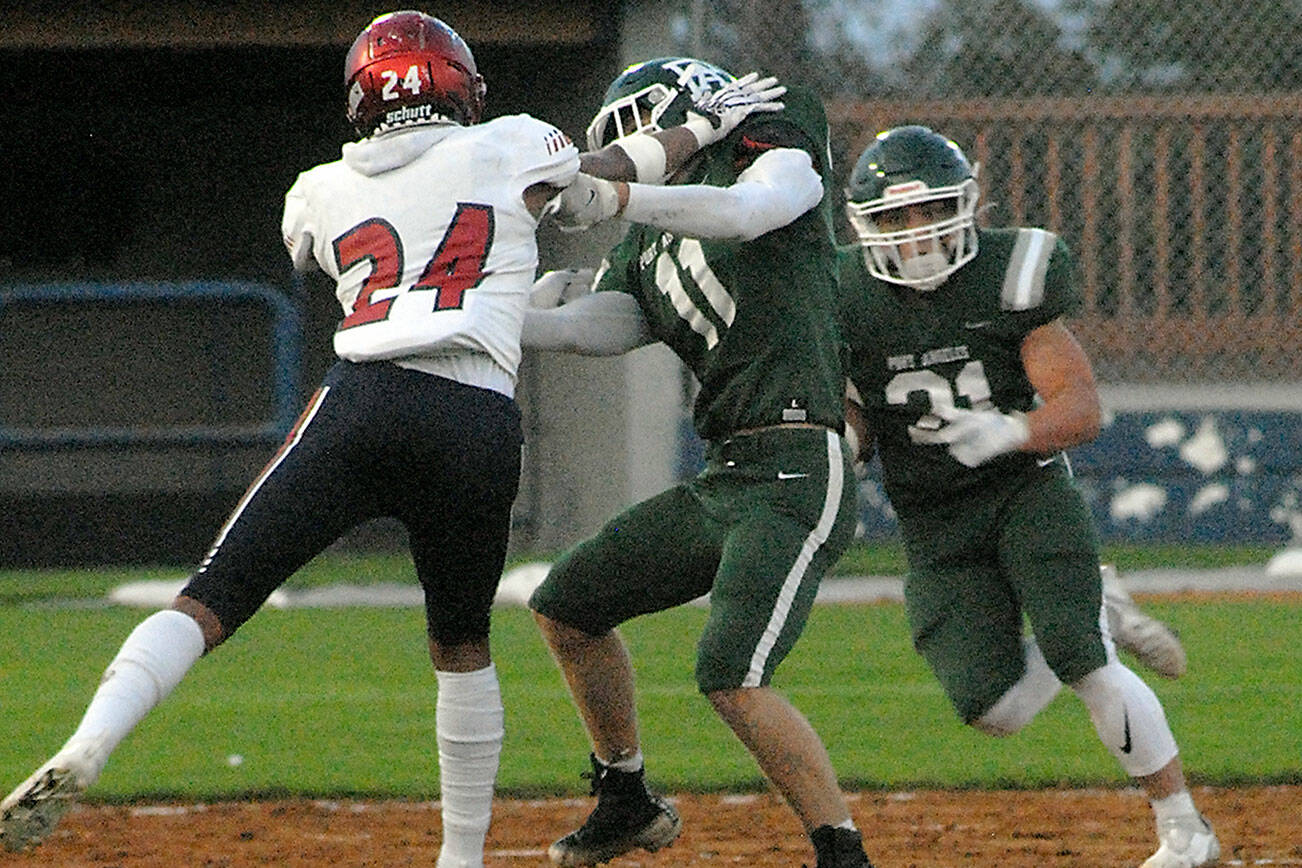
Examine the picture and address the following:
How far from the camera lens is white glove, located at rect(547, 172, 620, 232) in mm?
4426

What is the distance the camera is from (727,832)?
553 cm

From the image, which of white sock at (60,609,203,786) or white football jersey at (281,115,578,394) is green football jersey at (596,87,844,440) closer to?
white football jersey at (281,115,578,394)

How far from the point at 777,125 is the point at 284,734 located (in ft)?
10.4

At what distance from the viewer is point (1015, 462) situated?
4.94 meters

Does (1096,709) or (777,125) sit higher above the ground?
(777,125)

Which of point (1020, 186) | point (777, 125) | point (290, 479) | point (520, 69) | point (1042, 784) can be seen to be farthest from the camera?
point (520, 69)

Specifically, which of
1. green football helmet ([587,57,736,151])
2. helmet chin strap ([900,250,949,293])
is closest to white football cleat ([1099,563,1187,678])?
helmet chin strap ([900,250,949,293])

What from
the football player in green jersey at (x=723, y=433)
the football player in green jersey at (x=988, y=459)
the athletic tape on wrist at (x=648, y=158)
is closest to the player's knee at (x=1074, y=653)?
the football player in green jersey at (x=988, y=459)

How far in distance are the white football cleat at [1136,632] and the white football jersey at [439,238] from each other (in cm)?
165

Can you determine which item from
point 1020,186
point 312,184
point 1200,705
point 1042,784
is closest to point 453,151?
point 312,184

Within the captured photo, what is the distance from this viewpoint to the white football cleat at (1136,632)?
514 cm

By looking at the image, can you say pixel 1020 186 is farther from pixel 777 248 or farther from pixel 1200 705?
pixel 777 248

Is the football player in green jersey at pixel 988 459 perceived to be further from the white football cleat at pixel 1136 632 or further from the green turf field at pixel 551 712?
the green turf field at pixel 551 712

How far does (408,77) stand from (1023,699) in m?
2.00
